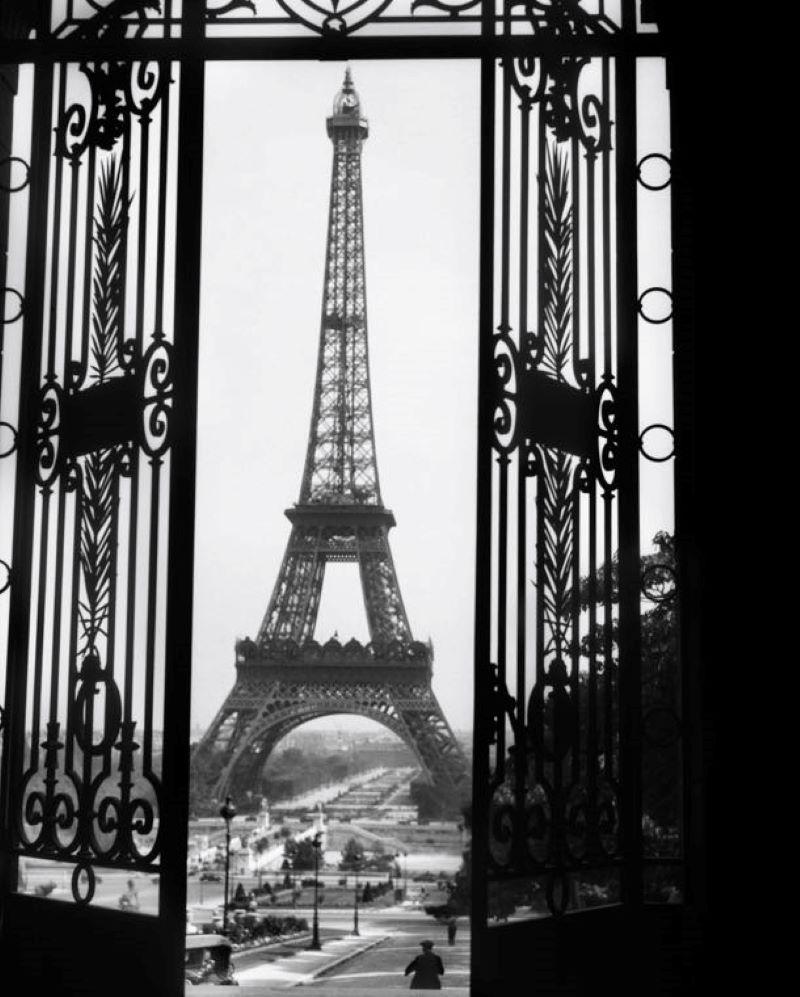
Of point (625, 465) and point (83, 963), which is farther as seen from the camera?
point (625, 465)

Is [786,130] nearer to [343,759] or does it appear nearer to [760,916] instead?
[760,916]

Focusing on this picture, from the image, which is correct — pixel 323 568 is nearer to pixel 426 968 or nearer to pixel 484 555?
pixel 426 968

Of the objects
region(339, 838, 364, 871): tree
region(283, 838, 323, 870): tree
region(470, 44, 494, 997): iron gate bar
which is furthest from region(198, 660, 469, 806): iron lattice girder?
region(470, 44, 494, 997): iron gate bar

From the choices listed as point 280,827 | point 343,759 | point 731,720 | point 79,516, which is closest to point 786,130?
point 731,720

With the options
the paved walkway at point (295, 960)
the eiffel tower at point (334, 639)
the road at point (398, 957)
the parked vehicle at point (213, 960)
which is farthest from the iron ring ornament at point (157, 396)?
the eiffel tower at point (334, 639)

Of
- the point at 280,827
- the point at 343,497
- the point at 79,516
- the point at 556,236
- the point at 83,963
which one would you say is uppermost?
the point at 343,497

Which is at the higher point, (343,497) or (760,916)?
(343,497)

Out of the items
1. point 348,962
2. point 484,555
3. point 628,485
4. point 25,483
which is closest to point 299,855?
point 348,962
